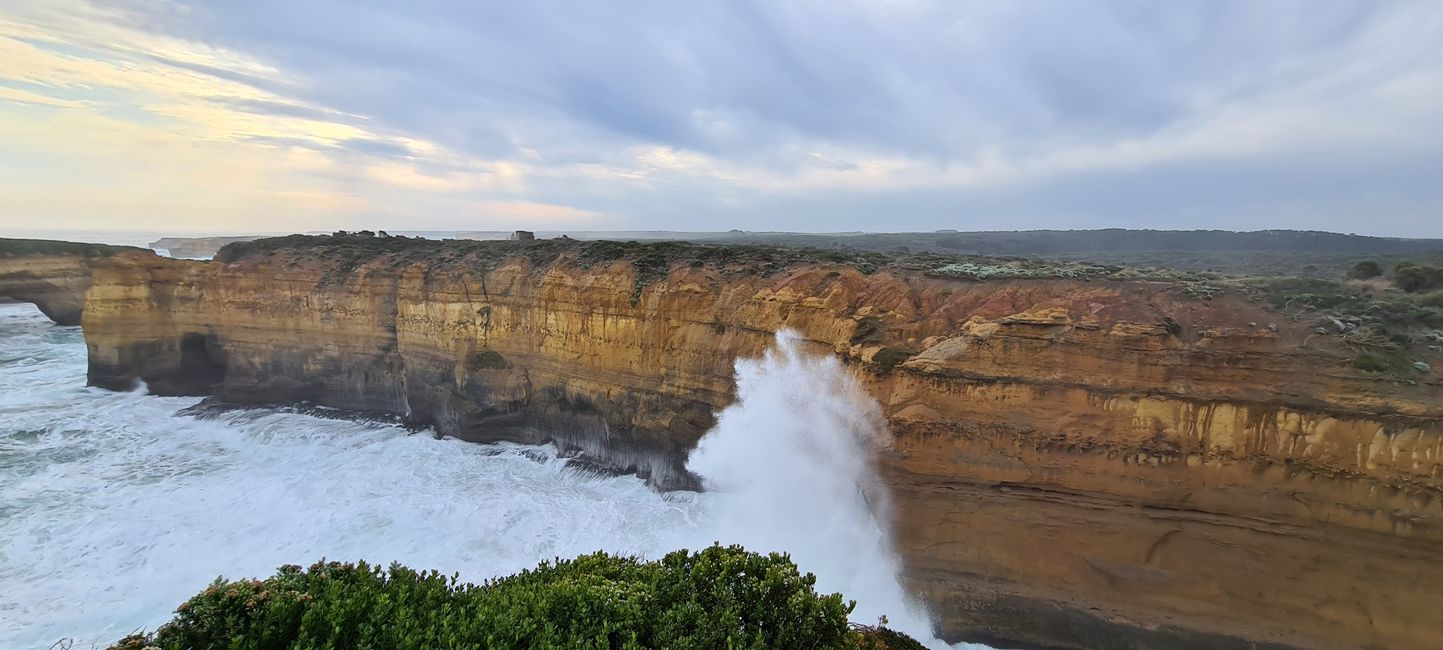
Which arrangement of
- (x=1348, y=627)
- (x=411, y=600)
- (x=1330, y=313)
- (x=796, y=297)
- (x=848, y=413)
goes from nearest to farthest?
(x=411, y=600) < (x=1348, y=627) < (x=1330, y=313) < (x=848, y=413) < (x=796, y=297)

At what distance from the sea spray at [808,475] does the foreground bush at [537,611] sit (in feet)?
12.5

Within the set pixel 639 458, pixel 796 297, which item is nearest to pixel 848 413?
pixel 796 297

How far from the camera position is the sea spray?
10617mm

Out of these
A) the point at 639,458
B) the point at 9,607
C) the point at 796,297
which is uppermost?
Answer: the point at 796,297

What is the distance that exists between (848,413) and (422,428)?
46.7ft

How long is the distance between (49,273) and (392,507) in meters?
32.9

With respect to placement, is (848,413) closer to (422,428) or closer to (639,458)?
(639,458)

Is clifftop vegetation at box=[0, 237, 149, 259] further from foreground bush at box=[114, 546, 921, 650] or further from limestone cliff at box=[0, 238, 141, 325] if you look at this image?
foreground bush at box=[114, 546, 921, 650]

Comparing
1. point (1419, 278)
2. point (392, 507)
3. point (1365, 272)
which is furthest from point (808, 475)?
point (1365, 272)

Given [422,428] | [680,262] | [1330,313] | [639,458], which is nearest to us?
[1330,313]

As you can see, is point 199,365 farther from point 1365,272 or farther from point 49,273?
point 1365,272

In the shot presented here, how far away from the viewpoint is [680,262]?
55.8 ft

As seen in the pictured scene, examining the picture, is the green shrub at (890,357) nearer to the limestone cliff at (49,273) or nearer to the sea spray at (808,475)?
the sea spray at (808,475)

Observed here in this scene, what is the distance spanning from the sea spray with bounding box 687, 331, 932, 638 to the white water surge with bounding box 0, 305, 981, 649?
0.12 feet
